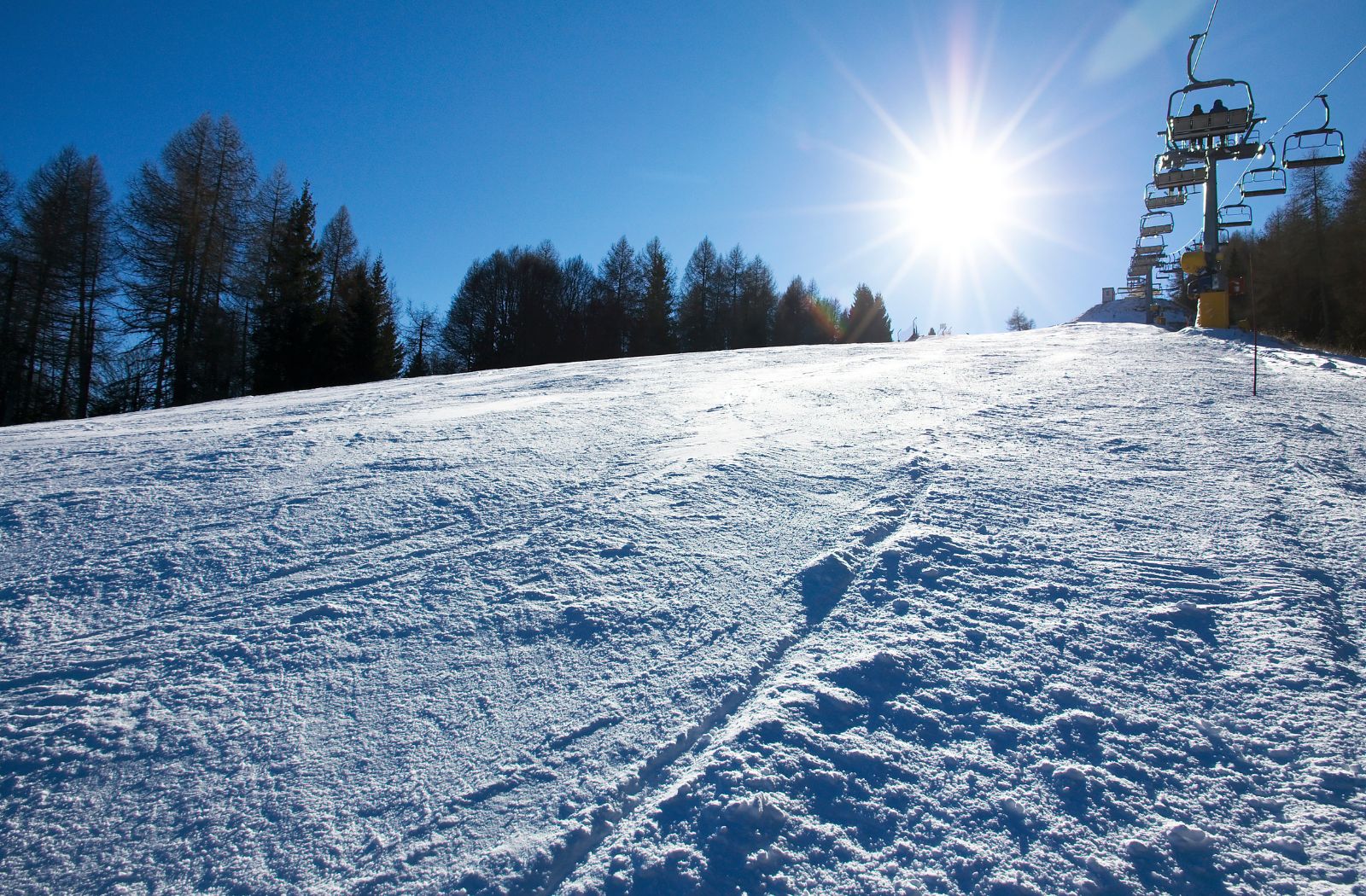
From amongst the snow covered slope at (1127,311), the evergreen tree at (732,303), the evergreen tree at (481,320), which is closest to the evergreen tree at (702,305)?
the evergreen tree at (732,303)

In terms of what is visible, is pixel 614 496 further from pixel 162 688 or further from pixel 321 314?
pixel 321 314

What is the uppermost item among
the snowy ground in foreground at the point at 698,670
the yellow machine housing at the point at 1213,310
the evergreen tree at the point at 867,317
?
the evergreen tree at the point at 867,317

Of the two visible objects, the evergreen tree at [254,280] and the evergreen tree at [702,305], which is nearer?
the evergreen tree at [254,280]

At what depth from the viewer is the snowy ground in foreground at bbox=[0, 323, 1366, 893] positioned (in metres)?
1.56

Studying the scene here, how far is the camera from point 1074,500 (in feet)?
11.1

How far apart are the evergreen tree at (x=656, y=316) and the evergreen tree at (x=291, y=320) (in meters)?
17.6

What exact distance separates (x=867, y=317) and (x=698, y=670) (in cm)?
5332

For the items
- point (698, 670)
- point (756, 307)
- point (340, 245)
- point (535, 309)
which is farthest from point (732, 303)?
point (698, 670)

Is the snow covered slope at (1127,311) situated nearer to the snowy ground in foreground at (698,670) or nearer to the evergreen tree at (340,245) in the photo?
the snowy ground in foreground at (698,670)

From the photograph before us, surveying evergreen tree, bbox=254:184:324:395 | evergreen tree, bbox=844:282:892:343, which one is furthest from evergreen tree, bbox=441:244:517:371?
evergreen tree, bbox=844:282:892:343

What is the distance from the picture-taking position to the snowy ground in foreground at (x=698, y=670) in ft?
5.11

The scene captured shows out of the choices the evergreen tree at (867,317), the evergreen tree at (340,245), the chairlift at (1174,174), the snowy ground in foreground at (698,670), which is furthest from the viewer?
the evergreen tree at (867,317)

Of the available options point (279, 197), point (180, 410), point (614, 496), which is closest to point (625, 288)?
point (279, 197)

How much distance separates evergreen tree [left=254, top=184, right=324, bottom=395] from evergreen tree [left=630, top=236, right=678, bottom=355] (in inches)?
695
